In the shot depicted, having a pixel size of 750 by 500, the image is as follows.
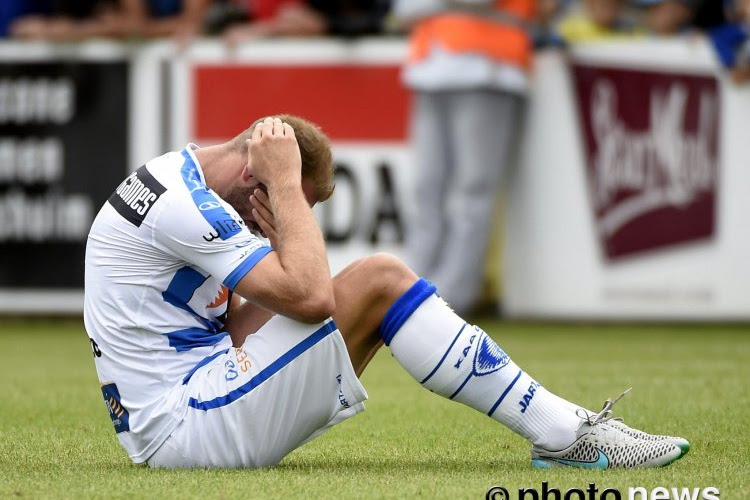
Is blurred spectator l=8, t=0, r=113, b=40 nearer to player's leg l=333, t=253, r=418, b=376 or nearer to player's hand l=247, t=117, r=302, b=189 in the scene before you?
player's hand l=247, t=117, r=302, b=189

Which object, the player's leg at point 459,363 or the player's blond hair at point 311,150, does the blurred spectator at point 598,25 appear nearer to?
the player's blond hair at point 311,150

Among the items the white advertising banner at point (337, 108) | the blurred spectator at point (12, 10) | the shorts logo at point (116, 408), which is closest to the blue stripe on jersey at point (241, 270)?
the shorts logo at point (116, 408)

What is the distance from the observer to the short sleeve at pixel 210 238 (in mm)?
4332

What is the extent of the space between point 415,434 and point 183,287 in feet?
4.78

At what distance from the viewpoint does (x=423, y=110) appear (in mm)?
10836

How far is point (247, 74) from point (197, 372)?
23.5ft

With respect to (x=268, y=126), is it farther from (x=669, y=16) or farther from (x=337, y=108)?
(x=669, y=16)

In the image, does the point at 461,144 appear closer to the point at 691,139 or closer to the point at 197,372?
the point at 691,139

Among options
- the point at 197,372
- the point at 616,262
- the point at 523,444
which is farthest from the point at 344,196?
the point at 197,372

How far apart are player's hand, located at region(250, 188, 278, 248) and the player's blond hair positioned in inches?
5.5

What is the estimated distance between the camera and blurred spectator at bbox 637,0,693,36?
11203 millimetres

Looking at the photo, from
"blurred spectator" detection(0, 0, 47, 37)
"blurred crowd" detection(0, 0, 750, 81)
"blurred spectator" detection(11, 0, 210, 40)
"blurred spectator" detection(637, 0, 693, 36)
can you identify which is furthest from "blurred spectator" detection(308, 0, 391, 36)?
"blurred spectator" detection(0, 0, 47, 37)

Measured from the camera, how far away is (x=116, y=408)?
15.1 ft

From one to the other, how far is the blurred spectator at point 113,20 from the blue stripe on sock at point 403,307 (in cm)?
753
